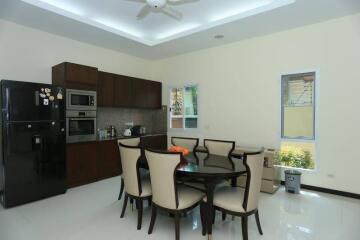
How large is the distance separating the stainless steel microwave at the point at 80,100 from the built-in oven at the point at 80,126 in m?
0.08

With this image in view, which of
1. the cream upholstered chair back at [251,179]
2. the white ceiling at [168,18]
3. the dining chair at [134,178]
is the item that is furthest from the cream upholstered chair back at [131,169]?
the white ceiling at [168,18]

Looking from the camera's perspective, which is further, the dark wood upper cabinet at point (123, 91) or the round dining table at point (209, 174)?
the dark wood upper cabinet at point (123, 91)

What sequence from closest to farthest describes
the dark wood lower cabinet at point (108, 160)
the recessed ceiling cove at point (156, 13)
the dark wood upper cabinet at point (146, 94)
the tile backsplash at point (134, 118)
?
the recessed ceiling cove at point (156, 13) < the dark wood lower cabinet at point (108, 160) < the tile backsplash at point (134, 118) < the dark wood upper cabinet at point (146, 94)

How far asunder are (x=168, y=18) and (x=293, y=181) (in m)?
3.62

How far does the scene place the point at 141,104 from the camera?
17.2 feet

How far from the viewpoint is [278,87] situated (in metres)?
3.95

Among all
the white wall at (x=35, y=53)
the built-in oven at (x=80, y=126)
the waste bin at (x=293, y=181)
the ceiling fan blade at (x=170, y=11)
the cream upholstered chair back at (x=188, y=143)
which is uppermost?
the ceiling fan blade at (x=170, y=11)

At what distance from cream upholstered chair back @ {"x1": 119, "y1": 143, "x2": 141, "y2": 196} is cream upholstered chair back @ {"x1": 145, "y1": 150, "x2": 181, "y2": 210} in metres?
0.28

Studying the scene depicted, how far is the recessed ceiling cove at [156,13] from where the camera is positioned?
299 cm

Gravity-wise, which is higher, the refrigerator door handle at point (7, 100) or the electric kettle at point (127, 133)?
the refrigerator door handle at point (7, 100)

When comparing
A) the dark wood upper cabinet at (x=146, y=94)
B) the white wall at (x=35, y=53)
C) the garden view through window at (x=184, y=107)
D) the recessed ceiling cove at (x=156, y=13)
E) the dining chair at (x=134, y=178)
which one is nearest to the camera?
the dining chair at (x=134, y=178)

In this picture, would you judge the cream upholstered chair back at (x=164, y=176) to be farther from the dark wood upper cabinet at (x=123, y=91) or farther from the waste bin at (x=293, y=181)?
the dark wood upper cabinet at (x=123, y=91)

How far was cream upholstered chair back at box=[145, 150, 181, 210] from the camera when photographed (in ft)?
6.81

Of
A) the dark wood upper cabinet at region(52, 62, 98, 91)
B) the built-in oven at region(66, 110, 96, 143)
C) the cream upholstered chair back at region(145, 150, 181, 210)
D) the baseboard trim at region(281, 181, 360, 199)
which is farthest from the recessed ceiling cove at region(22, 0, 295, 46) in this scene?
the baseboard trim at region(281, 181, 360, 199)
